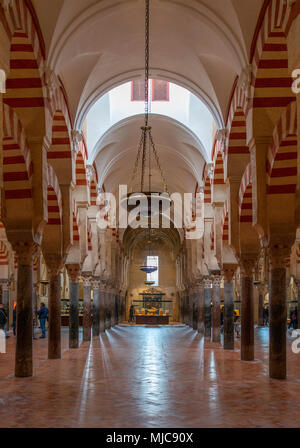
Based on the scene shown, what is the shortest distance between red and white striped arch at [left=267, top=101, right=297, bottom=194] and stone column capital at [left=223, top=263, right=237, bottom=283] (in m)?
4.64

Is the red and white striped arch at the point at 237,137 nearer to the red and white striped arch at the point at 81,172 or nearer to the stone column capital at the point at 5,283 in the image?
the red and white striped arch at the point at 81,172

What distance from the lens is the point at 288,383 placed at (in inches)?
287

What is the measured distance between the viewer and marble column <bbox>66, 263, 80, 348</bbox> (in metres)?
12.8

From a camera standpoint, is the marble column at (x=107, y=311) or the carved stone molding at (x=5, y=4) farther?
the marble column at (x=107, y=311)

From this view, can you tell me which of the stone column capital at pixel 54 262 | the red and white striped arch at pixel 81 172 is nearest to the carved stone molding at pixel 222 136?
the red and white striped arch at pixel 81 172

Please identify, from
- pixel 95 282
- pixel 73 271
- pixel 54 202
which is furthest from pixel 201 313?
pixel 54 202

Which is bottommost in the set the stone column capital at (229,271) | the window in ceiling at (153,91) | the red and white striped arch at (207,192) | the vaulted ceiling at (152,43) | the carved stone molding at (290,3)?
the stone column capital at (229,271)

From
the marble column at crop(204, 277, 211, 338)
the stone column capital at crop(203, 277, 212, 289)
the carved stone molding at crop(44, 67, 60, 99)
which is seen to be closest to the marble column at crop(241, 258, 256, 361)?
the carved stone molding at crop(44, 67, 60, 99)

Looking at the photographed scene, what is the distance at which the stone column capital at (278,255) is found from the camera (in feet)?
25.5

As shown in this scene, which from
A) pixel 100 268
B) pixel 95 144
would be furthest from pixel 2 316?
pixel 95 144

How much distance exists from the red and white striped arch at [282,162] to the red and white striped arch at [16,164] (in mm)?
3605

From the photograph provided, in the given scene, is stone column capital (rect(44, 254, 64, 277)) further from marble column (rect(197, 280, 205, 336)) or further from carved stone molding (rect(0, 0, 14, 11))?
marble column (rect(197, 280, 205, 336))
